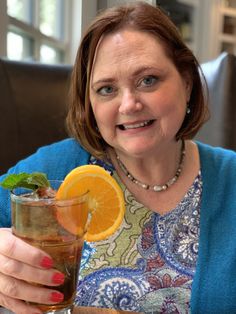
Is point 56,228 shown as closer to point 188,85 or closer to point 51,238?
point 51,238

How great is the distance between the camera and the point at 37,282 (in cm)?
79

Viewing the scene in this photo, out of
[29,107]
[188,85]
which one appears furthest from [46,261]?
[29,107]

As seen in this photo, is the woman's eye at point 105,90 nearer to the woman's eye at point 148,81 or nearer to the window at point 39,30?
the woman's eye at point 148,81

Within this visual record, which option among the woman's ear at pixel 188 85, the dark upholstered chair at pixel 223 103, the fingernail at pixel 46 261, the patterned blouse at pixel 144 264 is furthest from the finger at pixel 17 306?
the dark upholstered chair at pixel 223 103

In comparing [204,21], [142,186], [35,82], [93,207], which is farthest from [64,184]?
[204,21]

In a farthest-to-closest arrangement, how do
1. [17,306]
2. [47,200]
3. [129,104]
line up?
1. [129,104]
2. [17,306]
3. [47,200]

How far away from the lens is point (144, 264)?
3.83 feet

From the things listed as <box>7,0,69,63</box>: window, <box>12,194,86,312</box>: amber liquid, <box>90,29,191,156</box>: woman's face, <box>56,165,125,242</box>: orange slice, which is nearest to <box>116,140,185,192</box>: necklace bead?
<box>90,29,191,156</box>: woman's face

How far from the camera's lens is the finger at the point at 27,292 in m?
0.79

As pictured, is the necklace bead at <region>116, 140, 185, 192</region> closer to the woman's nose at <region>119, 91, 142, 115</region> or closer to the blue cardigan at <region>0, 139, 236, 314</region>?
the blue cardigan at <region>0, 139, 236, 314</region>

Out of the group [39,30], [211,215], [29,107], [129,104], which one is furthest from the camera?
[39,30]

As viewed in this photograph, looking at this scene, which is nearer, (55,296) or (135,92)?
(55,296)

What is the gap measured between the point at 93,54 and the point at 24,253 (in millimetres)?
562

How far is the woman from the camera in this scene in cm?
112
